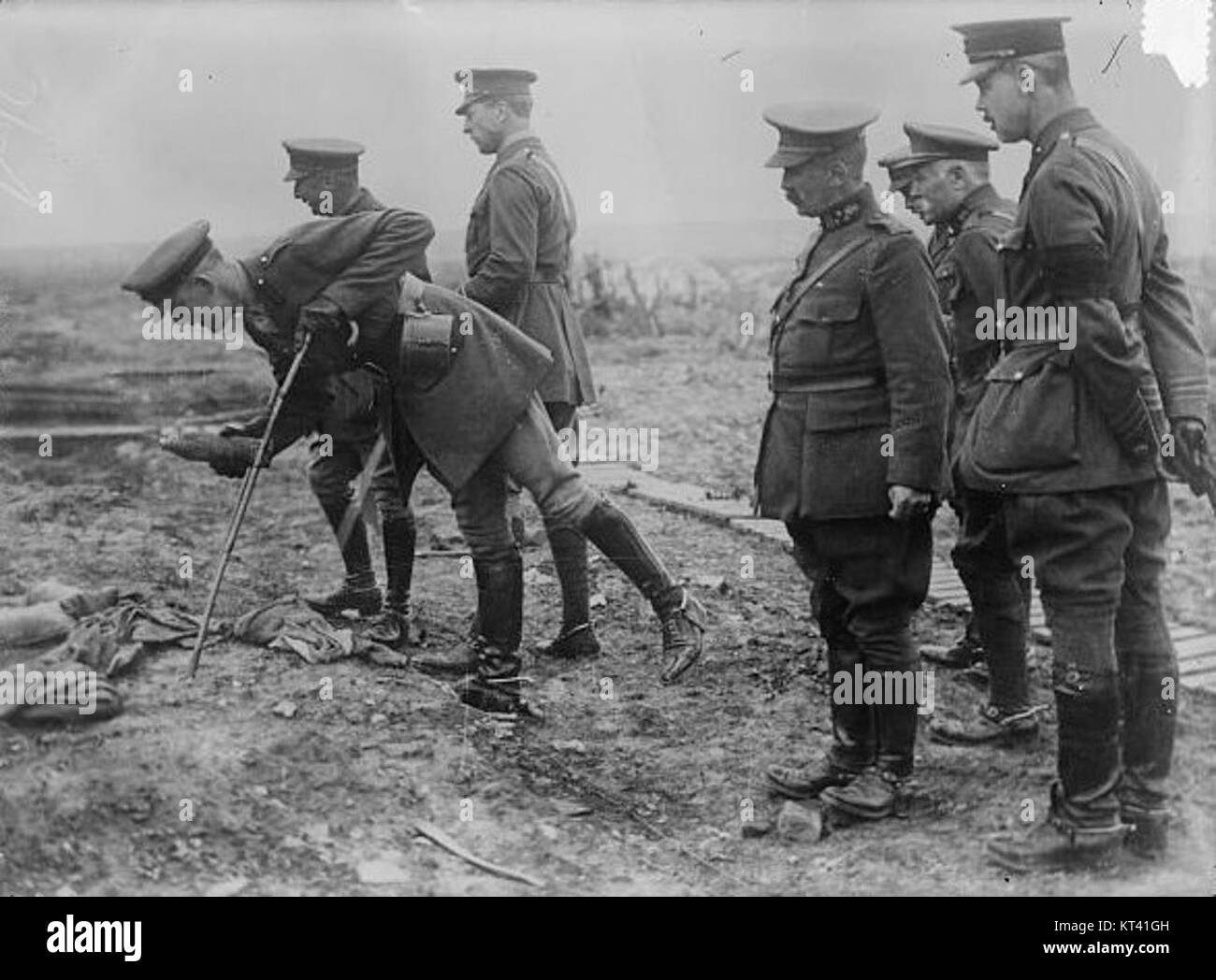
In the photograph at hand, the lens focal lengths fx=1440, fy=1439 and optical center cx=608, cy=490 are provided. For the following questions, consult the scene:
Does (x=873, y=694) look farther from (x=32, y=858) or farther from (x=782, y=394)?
(x=32, y=858)

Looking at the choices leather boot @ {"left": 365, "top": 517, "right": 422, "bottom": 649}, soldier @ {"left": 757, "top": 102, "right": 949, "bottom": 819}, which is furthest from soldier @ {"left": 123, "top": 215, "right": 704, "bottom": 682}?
soldier @ {"left": 757, "top": 102, "right": 949, "bottom": 819}

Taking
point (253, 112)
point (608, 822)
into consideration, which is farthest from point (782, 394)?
point (253, 112)

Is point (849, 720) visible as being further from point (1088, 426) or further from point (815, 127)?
point (815, 127)

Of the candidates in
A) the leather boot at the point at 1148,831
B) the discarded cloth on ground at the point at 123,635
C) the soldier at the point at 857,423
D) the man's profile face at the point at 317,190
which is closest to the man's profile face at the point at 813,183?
the soldier at the point at 857,423

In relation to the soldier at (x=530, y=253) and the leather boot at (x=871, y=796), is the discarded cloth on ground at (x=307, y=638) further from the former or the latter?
the leather boot at (x=871, y=796)

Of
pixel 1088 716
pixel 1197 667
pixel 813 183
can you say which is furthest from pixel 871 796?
pixel 813 183

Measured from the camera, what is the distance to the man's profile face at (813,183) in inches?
151

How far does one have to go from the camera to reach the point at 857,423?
388cm

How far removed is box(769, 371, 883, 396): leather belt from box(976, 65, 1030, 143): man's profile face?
707 millimetres

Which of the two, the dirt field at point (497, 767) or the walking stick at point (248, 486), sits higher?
the walking stick at point (248, 486)

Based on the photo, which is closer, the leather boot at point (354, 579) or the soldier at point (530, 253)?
the soldier at point (530, 253)

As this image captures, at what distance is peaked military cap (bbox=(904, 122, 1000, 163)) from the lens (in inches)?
182

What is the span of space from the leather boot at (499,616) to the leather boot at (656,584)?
0.98ft

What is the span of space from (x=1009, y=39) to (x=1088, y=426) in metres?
0.98
